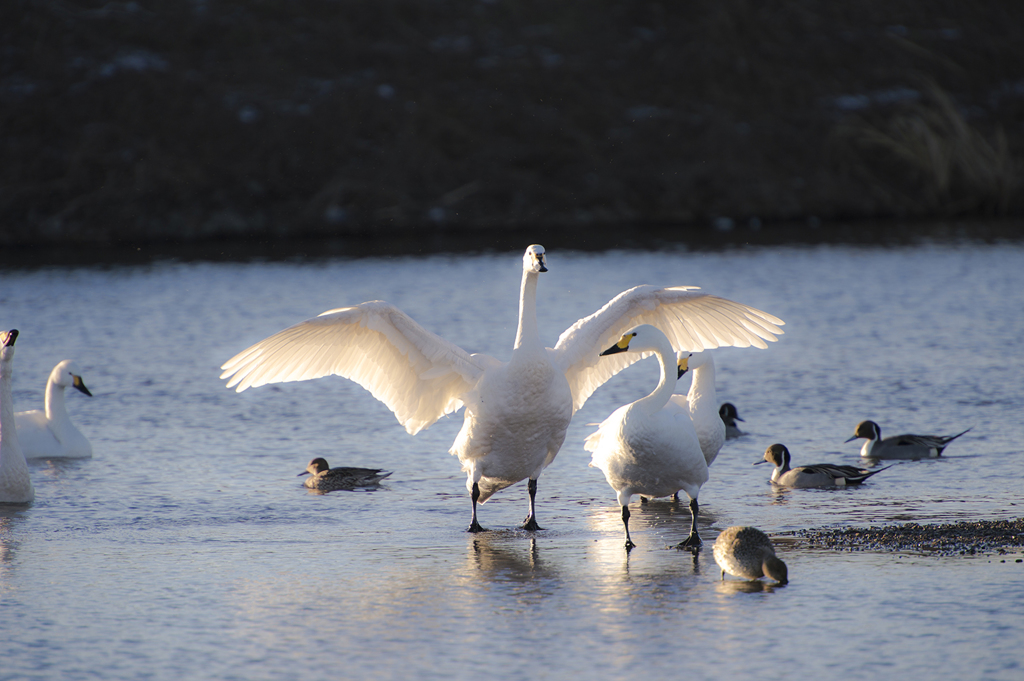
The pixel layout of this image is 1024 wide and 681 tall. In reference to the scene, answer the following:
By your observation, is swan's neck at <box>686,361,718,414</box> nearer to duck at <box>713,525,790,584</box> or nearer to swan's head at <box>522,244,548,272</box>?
swan's head at <box>522,244,548,272</box>

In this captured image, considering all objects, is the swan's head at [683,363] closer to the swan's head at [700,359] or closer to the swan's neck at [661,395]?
the swan's head at [700,359]

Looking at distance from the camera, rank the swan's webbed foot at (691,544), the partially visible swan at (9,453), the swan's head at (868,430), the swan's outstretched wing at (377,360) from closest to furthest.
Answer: the swan's webbed foot at (691,544) → the swan's outstretched wing at (377,360) → the partially visible swan at (9,453) → the swan's head at (868,430)

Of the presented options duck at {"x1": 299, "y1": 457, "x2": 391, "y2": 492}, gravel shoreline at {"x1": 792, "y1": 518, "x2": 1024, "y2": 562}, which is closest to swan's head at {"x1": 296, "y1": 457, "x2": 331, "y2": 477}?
duck at {"x1": 299, "y1": 457, "x2": 391, "y2": 492}

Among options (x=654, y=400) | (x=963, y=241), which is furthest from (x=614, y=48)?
(x=654, y=400)

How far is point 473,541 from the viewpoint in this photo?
746 cm

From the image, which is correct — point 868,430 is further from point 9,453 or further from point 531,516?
point 9,453

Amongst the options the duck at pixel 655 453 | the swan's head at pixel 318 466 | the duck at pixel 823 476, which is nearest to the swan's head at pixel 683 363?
the duck at pixel 823 476

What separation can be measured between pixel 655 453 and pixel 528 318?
129 cm

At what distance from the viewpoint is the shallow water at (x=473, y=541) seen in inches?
214

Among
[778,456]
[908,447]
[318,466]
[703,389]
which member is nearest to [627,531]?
[703,389]

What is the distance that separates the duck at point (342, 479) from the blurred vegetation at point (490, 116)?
20.5m

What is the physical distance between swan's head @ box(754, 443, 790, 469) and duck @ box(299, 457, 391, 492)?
2.78m

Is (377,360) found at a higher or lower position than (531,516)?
higher

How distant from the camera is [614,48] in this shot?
35.9 meters
